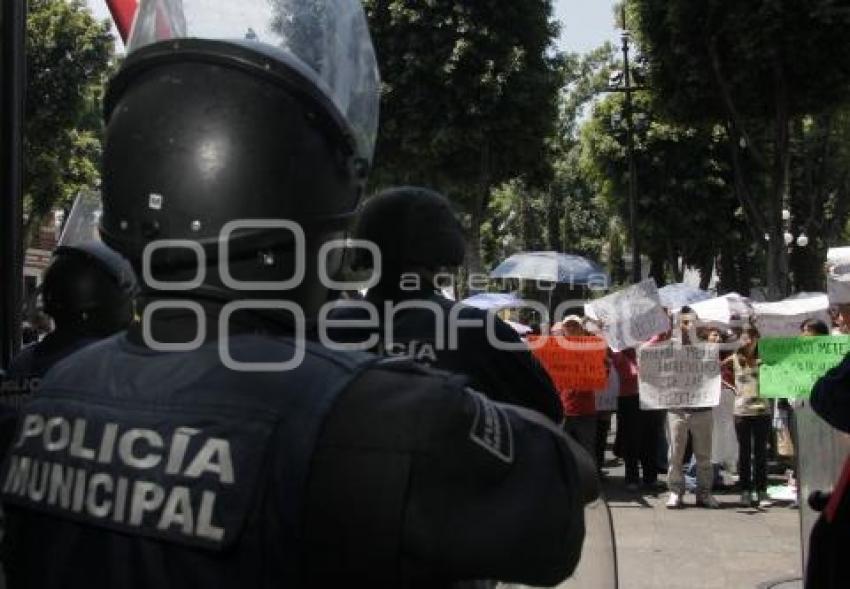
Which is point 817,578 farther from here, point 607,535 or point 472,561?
point 472,561

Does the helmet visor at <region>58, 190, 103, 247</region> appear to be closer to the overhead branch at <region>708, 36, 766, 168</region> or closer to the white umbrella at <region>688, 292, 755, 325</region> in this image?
the white umbrella at <region>688, 292, 755, 325</region>

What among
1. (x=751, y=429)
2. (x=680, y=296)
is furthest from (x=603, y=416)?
(x=680, y=296)

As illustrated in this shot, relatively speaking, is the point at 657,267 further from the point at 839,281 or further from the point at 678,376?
the point at 839,281

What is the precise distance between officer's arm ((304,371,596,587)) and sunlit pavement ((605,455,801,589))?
18.9 ft

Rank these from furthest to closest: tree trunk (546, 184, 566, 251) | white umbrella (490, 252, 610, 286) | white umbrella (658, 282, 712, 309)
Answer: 1. tree trunk (546, 184, 566, 251)
2. white umbrella (490, 252, 610, 286)
3. white umbrella (658, 282, 712, 309)

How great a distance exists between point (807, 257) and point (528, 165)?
400 inches

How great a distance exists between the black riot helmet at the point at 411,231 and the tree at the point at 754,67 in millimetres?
12010

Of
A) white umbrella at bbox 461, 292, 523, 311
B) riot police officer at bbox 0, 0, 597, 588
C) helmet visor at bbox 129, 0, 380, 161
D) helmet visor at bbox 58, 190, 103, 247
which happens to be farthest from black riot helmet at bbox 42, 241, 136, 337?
white umbrella at bbox 461, 292, 523, 311

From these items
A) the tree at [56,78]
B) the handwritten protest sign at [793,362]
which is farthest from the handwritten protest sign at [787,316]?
the tree at [56,78]

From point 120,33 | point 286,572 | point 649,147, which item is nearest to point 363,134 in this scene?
point 286,572

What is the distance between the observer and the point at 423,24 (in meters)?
19.1

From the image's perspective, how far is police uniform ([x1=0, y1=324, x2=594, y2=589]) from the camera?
1.17 meters

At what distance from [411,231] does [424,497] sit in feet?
8.12

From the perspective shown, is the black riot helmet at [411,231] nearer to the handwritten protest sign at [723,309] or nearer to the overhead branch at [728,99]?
the handwritten protest sign at [723,309]
